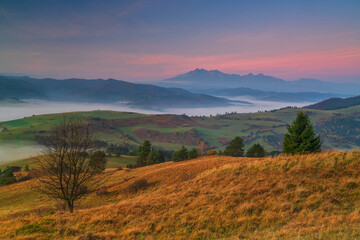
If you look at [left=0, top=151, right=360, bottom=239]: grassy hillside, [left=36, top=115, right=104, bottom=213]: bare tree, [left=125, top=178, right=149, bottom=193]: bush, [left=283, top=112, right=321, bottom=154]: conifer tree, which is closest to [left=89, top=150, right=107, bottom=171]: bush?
[left=36, top=115, right=104, bottom=213]: bare tree

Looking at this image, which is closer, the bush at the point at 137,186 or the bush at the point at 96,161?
the bush at the point at 96,161

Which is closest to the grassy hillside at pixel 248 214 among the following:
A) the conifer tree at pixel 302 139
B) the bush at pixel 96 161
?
the bush at pixel 96 161

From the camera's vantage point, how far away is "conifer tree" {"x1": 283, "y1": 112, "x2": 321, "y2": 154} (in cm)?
2594

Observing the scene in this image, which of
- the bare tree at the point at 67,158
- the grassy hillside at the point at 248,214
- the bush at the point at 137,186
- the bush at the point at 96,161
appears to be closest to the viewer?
the grassy hillside at the point at 248,214

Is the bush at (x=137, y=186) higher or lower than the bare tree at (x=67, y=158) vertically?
lower

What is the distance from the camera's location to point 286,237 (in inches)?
319

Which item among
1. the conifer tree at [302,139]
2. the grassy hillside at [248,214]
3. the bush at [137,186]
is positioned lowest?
the bush at [137,186]

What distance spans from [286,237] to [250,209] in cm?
302

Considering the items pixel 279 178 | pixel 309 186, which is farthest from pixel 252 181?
pixel 309 186

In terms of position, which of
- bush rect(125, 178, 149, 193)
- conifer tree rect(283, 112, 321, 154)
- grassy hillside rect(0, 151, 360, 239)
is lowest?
bush rect(125, 178, 149, 193)

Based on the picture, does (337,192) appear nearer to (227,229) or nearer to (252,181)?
(252,181)

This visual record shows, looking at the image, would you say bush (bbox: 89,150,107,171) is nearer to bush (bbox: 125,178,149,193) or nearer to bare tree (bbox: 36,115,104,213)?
bare tree (bbox: 36,115,104,213)

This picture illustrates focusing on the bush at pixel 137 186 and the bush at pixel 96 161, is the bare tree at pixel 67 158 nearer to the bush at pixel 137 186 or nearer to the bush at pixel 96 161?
the bush at pixel 96 161

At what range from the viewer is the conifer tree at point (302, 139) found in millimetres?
25938
